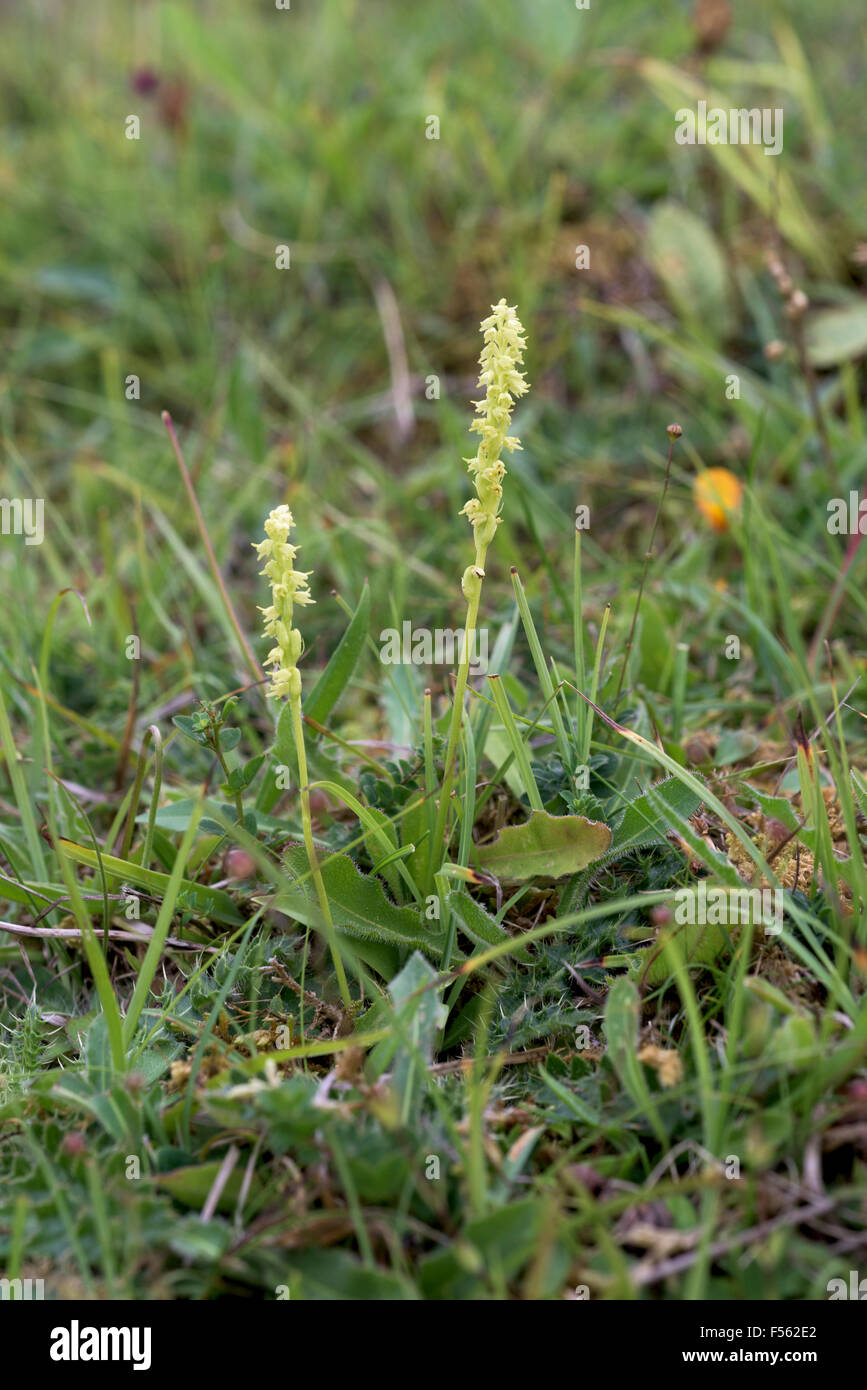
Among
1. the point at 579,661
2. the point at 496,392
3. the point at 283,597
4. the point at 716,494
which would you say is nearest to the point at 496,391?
the point at 496,392

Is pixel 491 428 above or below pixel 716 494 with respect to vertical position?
below

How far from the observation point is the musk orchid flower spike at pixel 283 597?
1.42 metres

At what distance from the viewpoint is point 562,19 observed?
12.4 ft

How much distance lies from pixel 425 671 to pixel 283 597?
1.02 m

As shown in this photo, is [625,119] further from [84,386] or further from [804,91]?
[84,386]

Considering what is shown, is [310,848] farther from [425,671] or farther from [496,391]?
[425,671]

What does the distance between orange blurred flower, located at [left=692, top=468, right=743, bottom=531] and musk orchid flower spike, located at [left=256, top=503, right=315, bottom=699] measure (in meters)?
1.41

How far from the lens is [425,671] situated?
2.44 meters

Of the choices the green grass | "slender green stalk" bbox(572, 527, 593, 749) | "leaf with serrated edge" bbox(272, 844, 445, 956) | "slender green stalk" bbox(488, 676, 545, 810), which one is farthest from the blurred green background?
"leaf with serrated edge" bbox(272, 844, 445, 956)

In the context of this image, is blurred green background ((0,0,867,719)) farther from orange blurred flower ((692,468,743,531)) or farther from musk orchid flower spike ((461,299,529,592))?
musk orchid flower spike ((461,299,529,592))

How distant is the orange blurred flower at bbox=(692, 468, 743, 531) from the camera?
8.42 feet

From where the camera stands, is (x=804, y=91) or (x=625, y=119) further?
(x=625, y=119)
